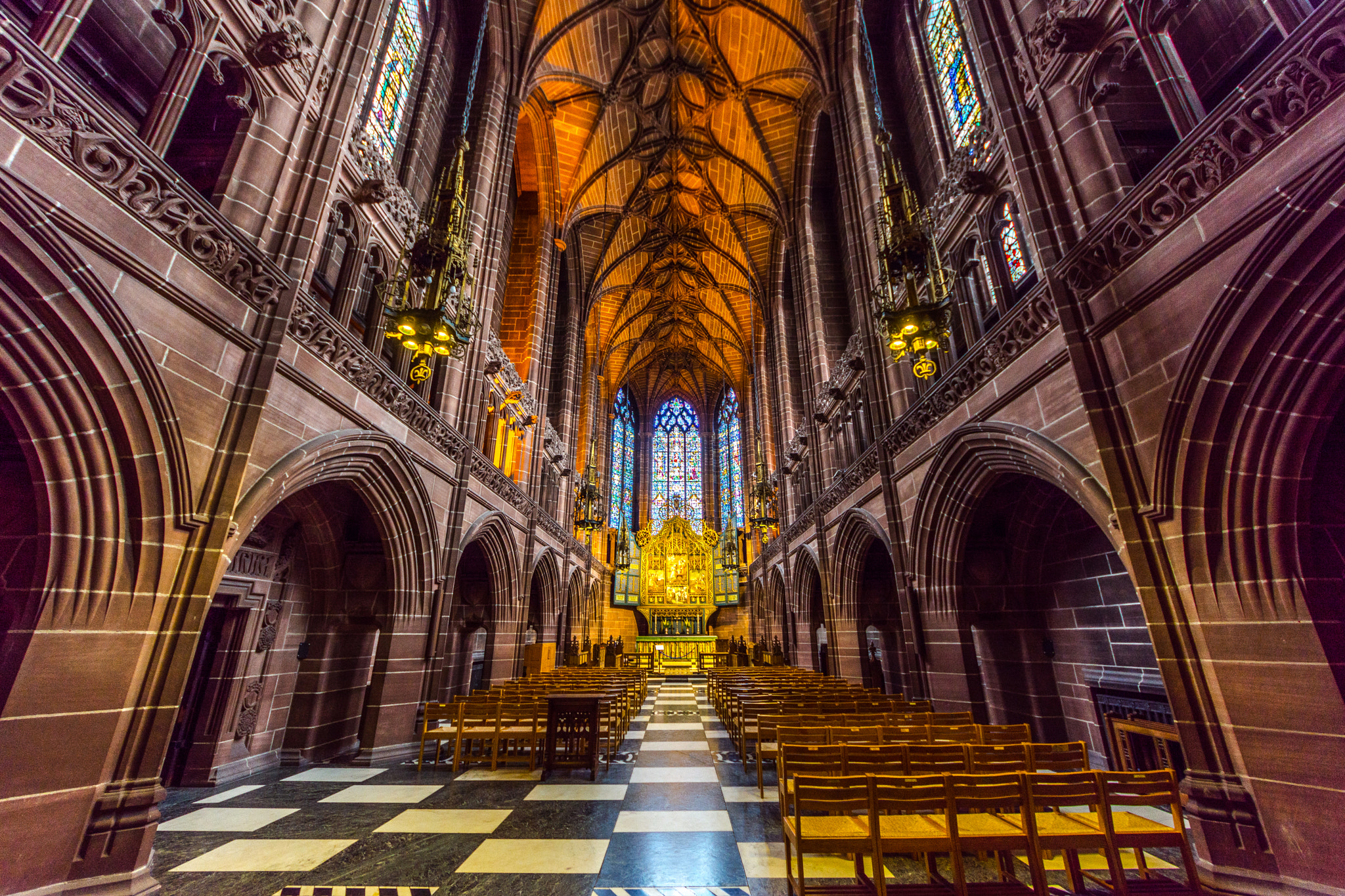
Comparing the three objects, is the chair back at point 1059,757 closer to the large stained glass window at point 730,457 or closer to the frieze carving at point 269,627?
the frieze carving at point 269,627

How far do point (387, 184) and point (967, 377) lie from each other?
9053 mm

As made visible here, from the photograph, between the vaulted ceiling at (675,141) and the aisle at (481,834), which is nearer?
the aisle at (481,834)

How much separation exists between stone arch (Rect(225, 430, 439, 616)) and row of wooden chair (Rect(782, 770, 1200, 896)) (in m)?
5.37

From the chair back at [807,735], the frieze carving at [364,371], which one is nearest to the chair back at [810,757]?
the chair back at [807,735]

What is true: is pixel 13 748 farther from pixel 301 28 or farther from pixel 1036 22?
pixel 1036 22

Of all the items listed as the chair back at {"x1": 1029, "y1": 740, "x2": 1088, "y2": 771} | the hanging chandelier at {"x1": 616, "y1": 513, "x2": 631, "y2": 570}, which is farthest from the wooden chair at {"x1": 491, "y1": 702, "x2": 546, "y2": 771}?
the hanging chandelier at {"x1": 616, "y1": 513, "x2": 631, "y2": 570}

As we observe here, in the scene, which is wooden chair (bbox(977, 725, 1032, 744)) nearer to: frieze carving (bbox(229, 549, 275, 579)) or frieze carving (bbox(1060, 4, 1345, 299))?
frieze carving (bbox(1060, 4, 1345, 299))

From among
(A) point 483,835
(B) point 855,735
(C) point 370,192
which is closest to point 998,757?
(B) point 855,735

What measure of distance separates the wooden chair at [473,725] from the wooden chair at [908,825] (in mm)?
4738

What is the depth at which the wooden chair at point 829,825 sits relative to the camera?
9.11 ft

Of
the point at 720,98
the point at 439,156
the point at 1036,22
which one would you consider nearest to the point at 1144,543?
the point at 1036,22

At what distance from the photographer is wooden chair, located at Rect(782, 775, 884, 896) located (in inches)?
109

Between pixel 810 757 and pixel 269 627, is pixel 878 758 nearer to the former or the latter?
pixel 810 757

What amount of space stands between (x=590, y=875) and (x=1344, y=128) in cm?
643
